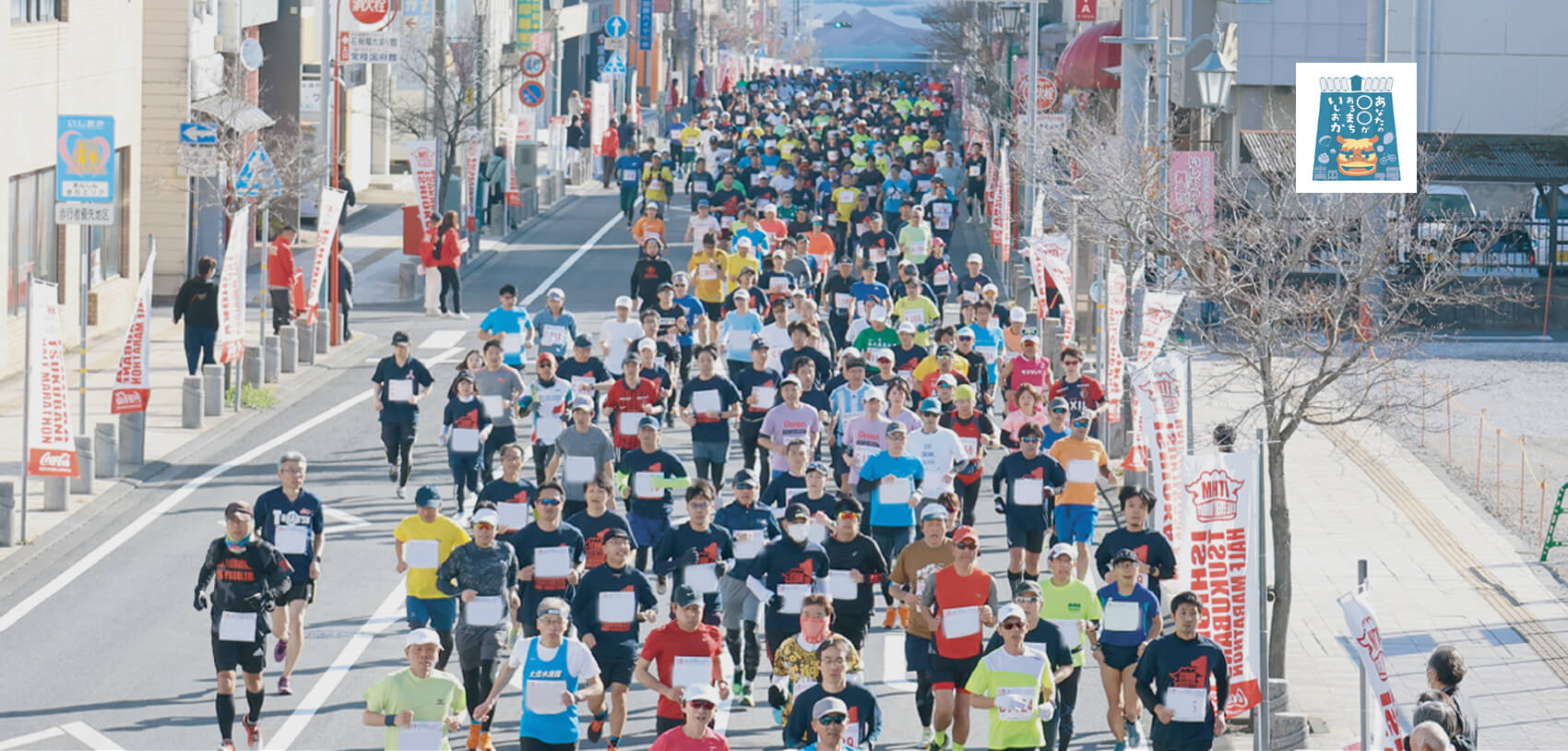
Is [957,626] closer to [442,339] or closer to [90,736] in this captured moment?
[90,736]

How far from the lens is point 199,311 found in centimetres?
2670

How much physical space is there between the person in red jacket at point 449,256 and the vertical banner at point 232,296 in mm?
7310

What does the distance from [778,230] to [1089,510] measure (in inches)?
614

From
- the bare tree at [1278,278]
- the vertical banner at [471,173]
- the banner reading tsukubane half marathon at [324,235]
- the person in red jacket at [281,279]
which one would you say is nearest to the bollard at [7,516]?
the bare tree at [1278,278]

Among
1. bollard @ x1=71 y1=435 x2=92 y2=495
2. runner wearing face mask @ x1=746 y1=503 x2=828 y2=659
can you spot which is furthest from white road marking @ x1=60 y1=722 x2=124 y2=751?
bollard @ x1=71 y1=435 x2=92 y2=495

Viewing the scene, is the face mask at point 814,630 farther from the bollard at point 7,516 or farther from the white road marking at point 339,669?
the bollard at point 7,516

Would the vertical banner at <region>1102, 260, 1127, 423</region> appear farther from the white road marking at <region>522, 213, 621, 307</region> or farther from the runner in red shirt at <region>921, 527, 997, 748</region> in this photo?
the white road marking at <region>522, 213, 621, 307</region>

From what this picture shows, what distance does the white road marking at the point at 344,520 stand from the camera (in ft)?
65.5

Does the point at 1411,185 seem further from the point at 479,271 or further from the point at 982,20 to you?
the point at 982,20

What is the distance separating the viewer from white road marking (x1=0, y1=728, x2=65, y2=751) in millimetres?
13508

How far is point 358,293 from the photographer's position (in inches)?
1460

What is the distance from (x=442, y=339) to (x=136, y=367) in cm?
999

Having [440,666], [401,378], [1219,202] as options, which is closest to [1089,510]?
[440,666]

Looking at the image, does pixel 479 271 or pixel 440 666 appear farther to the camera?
pixel 479 271
